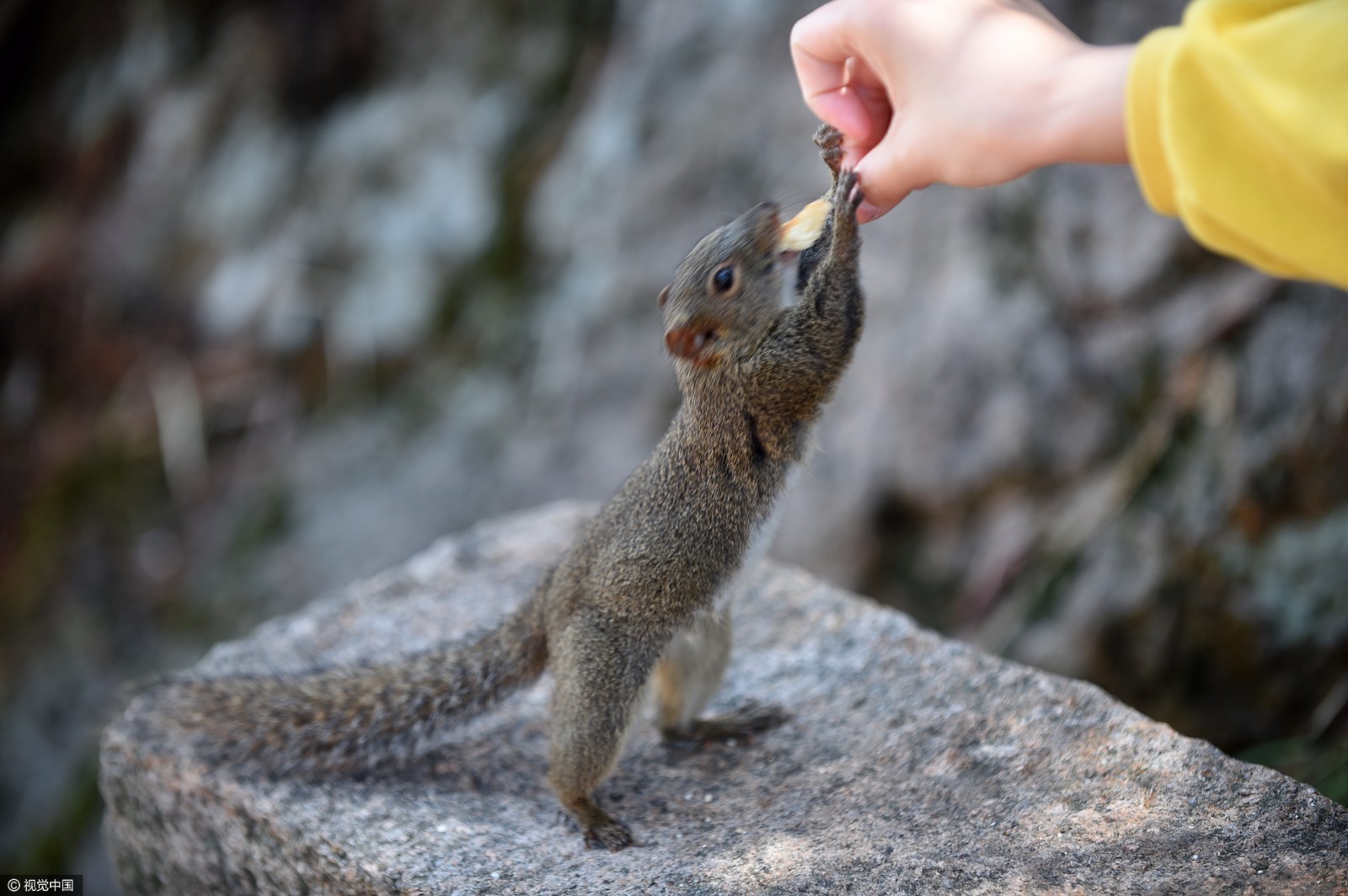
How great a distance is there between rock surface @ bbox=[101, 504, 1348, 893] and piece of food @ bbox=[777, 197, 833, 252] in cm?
113

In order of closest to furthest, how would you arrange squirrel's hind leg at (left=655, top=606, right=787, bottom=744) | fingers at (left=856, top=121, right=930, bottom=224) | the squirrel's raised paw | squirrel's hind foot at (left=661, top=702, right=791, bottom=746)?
1. fingers at (left=856, top=121, right=930, bottom=224)
2. the squirrel's raised paw
3. squirrel's hind leg at (left=655, top=606, right=787, bottom=744)
4. squirrel's hind foot at (left=661, top=702, right=791, bottom=746)

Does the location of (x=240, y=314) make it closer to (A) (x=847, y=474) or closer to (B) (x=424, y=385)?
(B) (x=424, y=385)

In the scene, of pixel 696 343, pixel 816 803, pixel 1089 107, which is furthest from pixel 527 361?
pixel 1089 107

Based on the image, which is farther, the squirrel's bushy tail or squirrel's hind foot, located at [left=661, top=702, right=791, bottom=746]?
squirrel's hind foot, located at [left=661, top=702, right=791, bottom=746]

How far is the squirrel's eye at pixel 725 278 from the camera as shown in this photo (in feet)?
8.21

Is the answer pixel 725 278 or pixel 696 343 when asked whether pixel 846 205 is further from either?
pixel 696 343

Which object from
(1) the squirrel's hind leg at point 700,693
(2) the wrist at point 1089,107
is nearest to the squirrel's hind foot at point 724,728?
(1) the squirrel's hind leg at point 700,693

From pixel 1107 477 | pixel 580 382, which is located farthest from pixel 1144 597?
pixel 580 382

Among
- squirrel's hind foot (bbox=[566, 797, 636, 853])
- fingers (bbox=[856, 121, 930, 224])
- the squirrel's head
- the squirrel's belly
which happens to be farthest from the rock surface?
fingers (bbox=[856, 121, 930, 224])

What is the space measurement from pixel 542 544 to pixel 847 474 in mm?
1435

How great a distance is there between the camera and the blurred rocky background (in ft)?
13.1

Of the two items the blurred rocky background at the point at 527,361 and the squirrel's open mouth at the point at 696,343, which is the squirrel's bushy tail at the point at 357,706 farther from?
the blurred rocky background at the point at 527,361

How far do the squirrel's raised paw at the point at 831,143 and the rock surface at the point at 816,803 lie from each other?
1288mm

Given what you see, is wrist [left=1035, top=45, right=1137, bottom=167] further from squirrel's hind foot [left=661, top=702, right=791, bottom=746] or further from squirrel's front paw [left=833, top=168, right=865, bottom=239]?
squirrel's hind foot [left=661, top=702, right=791, bottom=746]
